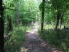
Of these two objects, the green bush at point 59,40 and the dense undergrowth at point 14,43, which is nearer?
the dense undergrowth at point 14,43

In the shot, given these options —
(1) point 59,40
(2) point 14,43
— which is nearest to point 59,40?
(1) point 59,40

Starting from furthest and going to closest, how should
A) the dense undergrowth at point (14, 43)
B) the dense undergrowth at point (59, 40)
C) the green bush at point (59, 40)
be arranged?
the green bush at point (59, 40), the dense undergrowth at point (59, 40), the dense undergrowth at point (14, 43)

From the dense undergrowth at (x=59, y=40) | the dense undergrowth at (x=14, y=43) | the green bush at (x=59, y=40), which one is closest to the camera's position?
the dense undergrowth at (x=14, y=43)

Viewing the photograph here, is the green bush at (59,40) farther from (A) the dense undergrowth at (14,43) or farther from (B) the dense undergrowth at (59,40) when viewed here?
(A) the dense undergrowth at (14,43)

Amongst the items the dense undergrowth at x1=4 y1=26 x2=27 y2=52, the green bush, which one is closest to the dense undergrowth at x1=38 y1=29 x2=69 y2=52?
the green bush

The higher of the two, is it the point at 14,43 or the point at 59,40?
the point at 59,40

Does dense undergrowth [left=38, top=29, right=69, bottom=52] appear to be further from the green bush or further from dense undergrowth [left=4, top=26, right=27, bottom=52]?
dense undergrowth [left=4, top=26, right=27, bottom=52]

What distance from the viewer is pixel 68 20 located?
9.70m

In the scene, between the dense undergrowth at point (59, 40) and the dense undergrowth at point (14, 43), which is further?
the dense undergrowth at point (59, 40)

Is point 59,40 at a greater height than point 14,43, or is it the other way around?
point 59,40

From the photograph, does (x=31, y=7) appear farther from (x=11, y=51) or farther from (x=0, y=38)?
(x=0, y=38)

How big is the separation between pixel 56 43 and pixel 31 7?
20460 mm

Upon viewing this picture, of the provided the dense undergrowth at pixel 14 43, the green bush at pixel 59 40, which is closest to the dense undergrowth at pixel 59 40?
the green bush at pixel 59 40

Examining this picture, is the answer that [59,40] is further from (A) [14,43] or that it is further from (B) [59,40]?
(A) [14,43]
